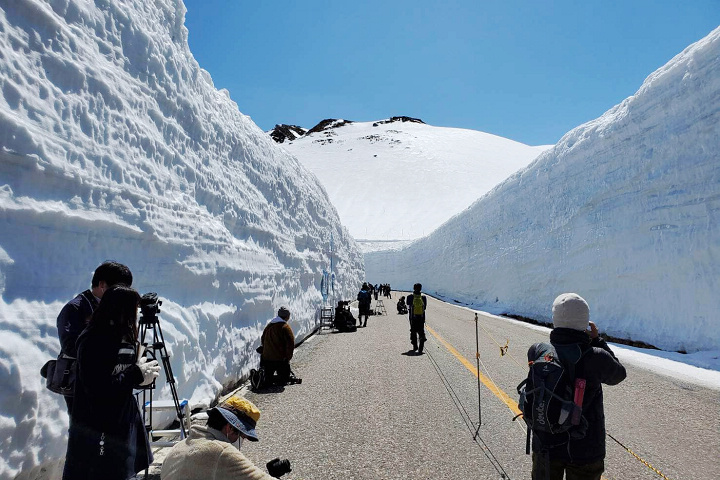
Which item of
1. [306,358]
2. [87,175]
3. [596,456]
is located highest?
[87,175]

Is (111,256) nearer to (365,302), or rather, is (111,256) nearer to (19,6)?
(19,6)

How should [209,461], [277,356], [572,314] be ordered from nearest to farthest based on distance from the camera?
[209,461]
[572,314]
[277,356]

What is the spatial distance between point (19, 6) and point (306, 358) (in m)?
7.94

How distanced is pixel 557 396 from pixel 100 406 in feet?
8.92

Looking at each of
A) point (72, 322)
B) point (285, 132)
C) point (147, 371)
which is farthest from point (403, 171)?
point (147, 371)

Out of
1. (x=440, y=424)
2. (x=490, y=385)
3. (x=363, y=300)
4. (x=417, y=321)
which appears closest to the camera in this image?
(x=440, y=424)

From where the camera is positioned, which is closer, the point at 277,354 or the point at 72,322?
the point at 72,322

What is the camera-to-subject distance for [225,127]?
9344 mm

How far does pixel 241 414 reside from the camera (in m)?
2.51

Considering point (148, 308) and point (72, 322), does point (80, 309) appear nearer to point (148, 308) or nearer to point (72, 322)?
point (72, 322)

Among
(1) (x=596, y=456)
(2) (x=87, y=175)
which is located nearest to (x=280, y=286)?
(2) (x=87, y=175)

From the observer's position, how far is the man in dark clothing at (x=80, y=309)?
9.00ft

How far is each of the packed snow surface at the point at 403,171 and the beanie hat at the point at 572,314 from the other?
62.4 meters

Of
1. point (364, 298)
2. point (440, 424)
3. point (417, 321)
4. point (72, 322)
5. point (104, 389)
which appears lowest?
point (440, 424)
